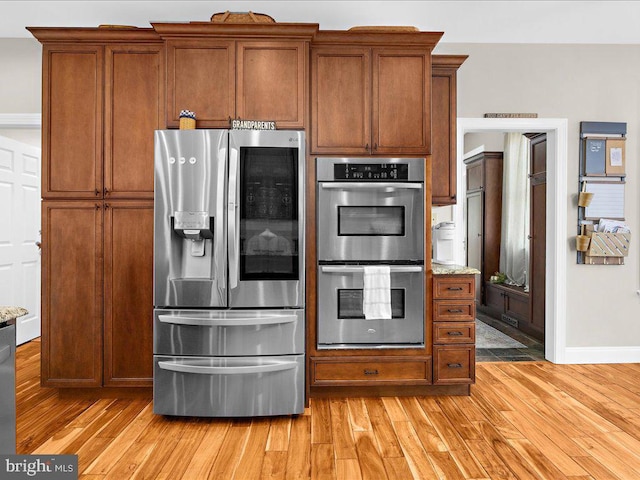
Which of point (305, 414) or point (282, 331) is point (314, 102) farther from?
point (305, 414)

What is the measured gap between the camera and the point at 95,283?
9.39ft

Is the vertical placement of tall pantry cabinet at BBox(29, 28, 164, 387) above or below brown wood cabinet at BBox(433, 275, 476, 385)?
above

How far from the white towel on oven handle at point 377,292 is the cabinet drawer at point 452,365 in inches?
18.0

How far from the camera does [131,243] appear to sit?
286cm

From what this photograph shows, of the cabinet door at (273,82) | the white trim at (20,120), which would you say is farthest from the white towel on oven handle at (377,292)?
the white trim at (20,120)

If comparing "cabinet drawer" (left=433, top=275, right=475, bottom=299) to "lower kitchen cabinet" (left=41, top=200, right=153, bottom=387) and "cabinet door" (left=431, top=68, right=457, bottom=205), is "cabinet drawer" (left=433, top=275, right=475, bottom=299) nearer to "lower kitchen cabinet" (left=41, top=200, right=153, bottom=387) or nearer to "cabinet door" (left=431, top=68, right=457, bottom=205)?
"cabinet door" (left=431, top=68, right=457, bottom=205)

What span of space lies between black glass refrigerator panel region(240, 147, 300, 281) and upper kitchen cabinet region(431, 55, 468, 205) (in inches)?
45.9

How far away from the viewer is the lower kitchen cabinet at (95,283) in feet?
9.38

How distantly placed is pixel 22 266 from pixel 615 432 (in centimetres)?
511

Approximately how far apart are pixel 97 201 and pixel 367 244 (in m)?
1.82

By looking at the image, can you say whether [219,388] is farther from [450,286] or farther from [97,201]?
[450,286]

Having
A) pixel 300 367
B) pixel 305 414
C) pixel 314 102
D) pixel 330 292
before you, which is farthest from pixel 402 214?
pixel 305 414

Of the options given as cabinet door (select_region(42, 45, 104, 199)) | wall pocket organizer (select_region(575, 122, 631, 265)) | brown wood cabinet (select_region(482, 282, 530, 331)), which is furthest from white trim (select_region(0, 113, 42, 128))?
brown wood cabinet (select_region(482, 282, 530, 331))

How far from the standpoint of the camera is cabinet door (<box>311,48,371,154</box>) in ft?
9.53
